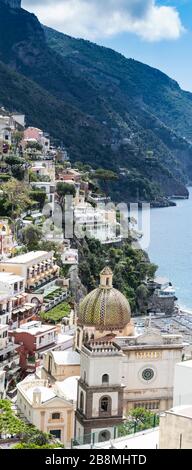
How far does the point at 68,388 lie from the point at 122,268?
27473mm

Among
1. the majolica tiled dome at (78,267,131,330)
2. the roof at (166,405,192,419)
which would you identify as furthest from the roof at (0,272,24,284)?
the roof at (166,405,192,419)

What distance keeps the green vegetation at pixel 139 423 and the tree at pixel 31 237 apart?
20.1 metres

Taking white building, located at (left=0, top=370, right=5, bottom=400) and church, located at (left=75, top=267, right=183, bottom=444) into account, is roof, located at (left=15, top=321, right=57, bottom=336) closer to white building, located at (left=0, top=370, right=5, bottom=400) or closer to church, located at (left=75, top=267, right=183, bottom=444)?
white building, located at (left=0, top=370, right=5, bottom=400)

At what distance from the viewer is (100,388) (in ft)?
59.2

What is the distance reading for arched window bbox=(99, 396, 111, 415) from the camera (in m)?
18.1

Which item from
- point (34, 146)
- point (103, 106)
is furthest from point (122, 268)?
point (103, 106)

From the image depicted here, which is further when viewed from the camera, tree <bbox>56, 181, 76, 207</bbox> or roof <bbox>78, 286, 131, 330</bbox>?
tree <bbox>56, 181, 76, 207</bbox>

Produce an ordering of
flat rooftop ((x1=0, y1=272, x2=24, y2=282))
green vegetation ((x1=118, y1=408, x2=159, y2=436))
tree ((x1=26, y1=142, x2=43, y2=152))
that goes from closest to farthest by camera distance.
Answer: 1. green vegetation ((x1=118, y1=408, x2=159, y2=436))
2. flat rooftop ((x1=0, y1=272, x2=24, y2=282))
3. tree ((x1=26, y1=142, x2=43, y2=152))

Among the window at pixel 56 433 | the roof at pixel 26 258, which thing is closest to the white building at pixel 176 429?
the window at pixel 56 433

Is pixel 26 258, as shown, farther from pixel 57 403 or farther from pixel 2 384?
pixel 57 403

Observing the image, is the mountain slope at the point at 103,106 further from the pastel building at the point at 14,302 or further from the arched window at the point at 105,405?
the arched window at the point at 105,405

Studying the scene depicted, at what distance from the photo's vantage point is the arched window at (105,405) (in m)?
18.1

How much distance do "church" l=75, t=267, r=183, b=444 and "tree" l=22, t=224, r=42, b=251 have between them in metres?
16.7

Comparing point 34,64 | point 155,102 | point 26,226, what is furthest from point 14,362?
point 155,102
